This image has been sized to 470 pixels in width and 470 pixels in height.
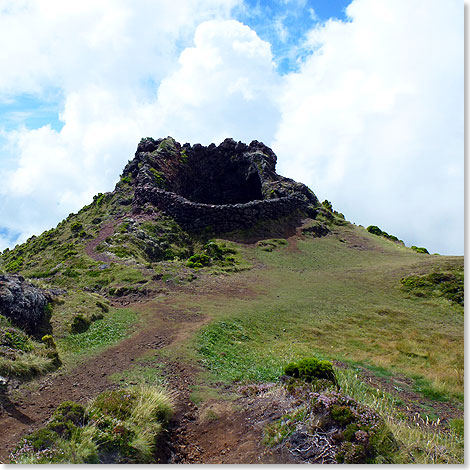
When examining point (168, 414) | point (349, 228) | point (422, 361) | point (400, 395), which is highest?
point (349, 228)

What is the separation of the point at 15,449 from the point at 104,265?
Answer: 2937 centimetres

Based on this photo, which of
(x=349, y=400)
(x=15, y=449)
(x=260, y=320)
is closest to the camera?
(x=15, y=449)

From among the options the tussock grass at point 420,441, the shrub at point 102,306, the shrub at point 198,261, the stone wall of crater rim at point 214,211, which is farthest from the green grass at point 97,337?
the stone wall of crater rim at point 214,211

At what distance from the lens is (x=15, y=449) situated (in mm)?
9891

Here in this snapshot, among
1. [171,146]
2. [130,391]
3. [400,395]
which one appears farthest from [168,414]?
[171,146]

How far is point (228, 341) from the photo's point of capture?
838 inches

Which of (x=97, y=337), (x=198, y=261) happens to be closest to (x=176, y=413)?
(x=97, y=337)

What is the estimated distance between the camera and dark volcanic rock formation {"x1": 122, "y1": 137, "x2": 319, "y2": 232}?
53.5 m

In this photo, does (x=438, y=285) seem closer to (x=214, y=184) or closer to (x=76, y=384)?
(x=76, y=384)

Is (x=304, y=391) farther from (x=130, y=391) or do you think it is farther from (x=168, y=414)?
(x=130, y=391)

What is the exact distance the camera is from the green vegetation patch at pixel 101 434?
9461 mm

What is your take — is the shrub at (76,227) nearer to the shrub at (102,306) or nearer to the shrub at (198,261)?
the shrub at (198,261)

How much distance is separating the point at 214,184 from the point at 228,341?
54.6 metres

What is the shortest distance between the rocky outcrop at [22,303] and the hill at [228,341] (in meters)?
0.12
